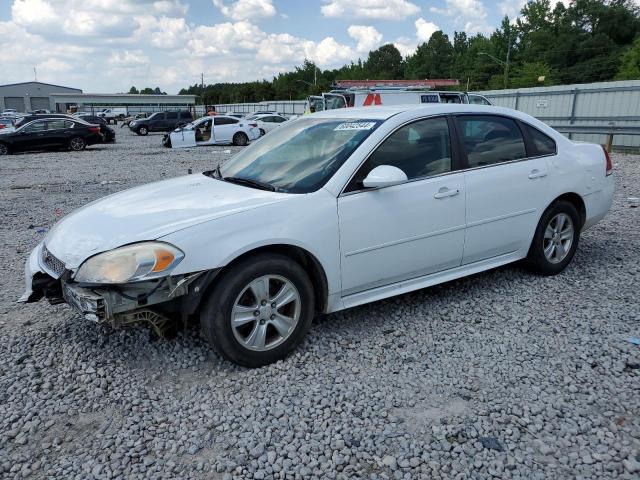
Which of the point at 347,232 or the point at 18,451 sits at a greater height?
the point at 347,232

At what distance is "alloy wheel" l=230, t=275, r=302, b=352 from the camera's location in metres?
3.30

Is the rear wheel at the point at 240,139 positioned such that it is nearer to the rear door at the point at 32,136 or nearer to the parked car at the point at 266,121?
the parked car at the point at 266,121

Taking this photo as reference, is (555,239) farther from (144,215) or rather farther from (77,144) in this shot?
(77,144)

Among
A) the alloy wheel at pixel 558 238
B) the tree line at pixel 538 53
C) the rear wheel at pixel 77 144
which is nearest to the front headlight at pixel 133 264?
the alloy wheel at pixel 558 238

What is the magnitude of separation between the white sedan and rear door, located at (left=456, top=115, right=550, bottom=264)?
0.01m

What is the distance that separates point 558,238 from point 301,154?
2.59 m

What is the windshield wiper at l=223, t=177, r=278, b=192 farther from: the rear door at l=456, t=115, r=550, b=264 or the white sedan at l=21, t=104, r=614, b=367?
the rear door at l=456, t=115, r=550, b=264

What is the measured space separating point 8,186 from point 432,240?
1150cm

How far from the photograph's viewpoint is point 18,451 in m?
2.70

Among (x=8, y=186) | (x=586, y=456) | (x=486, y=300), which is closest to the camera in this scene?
(x=586, y=456)

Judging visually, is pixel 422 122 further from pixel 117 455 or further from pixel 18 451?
pixel 18 451

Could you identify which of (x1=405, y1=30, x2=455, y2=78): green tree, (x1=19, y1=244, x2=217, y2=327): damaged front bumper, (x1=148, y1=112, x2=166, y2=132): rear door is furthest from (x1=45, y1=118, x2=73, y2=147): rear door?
(x1=405, y1=30, x2=455, y2=78): green tree

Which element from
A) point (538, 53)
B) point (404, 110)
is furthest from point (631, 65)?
point (404, 110)

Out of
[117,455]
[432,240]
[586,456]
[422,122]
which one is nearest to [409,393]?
[586,456]
